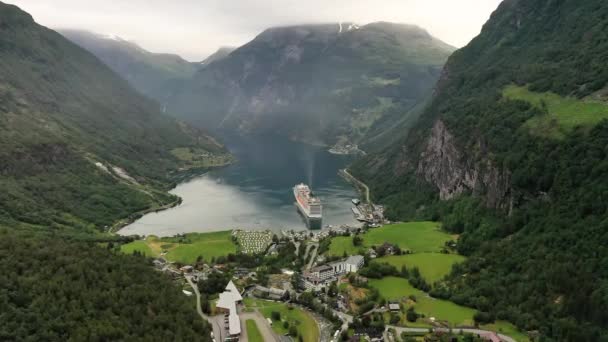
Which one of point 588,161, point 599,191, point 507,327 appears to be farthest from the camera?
point 588,161

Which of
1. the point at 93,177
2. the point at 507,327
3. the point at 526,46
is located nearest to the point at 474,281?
the point at 507,327

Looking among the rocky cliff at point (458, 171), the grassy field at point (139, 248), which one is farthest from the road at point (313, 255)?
the rocky cliff at point (458, 171)

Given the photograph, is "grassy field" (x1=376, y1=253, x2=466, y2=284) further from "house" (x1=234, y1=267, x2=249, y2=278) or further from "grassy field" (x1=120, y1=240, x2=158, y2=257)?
"grassy field" (x1=120, y1=240, x2=158, y2=257)

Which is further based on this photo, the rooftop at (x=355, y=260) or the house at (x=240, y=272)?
the rooftop at (x=355, y=260)

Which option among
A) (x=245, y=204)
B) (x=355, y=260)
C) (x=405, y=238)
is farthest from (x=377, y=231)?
(x=245, y=204)

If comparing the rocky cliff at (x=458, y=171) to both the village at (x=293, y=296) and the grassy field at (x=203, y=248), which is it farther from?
the grassy field at (x=203, y=248)

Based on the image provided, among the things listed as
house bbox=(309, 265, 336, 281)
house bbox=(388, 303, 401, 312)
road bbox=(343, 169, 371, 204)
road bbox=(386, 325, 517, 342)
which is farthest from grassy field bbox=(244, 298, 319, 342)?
road bbox=(343, 169, 371, 204)

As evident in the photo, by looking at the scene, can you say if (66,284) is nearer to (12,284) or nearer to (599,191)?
(12,284)
